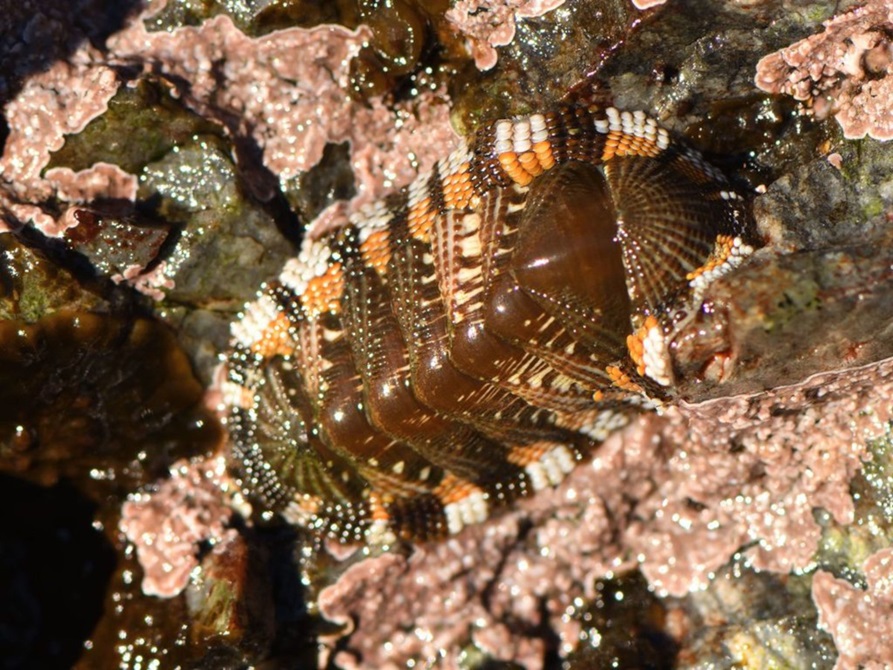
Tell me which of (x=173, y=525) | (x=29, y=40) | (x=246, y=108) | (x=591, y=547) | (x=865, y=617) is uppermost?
(x=29, y=40)

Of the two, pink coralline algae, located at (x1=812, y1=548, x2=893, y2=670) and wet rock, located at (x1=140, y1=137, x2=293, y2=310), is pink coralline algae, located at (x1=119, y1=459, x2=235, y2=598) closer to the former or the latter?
wet rock, located at (x1=140, y1=137, x2=293, y2=310)

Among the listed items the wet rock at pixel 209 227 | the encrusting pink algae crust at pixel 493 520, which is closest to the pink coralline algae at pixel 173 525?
the encrusting pink algae crust at pixel 493 520

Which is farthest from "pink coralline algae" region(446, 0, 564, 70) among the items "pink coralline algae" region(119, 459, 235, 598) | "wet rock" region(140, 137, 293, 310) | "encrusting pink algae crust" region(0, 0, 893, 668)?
"pink coralline algae" region(119, 459, 235, 598)

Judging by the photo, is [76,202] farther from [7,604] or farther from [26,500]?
[7,604]

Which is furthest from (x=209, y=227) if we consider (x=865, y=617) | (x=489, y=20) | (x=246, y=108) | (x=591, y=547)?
(x=865, y=617)

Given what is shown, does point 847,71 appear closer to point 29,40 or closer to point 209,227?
point 209,227

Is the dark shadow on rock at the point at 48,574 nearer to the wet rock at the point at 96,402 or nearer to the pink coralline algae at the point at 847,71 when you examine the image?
the wet rock at the point at 96,402

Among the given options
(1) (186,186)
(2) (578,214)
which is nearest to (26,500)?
(1) (186,186)
